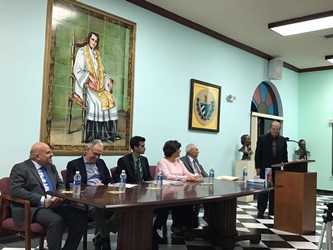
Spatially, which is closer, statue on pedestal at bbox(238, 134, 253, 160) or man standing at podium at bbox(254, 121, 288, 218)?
man standing at podium at bbox(254, 121, 288, 218)

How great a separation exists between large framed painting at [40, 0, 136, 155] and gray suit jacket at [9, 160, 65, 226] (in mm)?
948

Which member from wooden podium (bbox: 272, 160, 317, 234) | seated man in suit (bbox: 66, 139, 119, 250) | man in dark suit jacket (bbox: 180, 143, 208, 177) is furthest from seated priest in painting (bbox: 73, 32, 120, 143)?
wooden podium (bbox: 272, 160, 317, 234)

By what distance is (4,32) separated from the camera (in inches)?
143

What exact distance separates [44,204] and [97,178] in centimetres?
86

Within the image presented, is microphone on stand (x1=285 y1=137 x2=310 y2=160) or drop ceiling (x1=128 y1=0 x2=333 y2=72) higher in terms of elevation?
drop ceiling (x1=128 y1=0 x2=333 y2=72)

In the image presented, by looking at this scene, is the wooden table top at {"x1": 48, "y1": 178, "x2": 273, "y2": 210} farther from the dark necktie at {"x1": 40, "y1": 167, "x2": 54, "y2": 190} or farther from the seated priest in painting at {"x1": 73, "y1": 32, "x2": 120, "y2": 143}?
the seated priest in painting at {"x1": 73, "y1": 32, "x2": 120, "y2": 143}

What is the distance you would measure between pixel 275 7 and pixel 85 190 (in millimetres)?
3774

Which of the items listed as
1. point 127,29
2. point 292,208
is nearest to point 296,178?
point 292,208

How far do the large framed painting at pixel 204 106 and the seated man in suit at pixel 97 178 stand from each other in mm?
2481

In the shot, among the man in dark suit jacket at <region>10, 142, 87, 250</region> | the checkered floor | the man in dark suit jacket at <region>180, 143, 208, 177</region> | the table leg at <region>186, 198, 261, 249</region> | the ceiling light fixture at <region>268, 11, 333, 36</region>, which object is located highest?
the ceiling light fixture at <region>268, 11, 333, 36</region>

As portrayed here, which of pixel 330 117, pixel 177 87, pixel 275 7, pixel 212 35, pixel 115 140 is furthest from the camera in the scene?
pixel 330 117

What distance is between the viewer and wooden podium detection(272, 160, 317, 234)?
177 inches

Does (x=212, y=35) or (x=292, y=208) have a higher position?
(x=212, y=35)

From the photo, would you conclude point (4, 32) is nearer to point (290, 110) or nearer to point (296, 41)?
point (296, 41)
